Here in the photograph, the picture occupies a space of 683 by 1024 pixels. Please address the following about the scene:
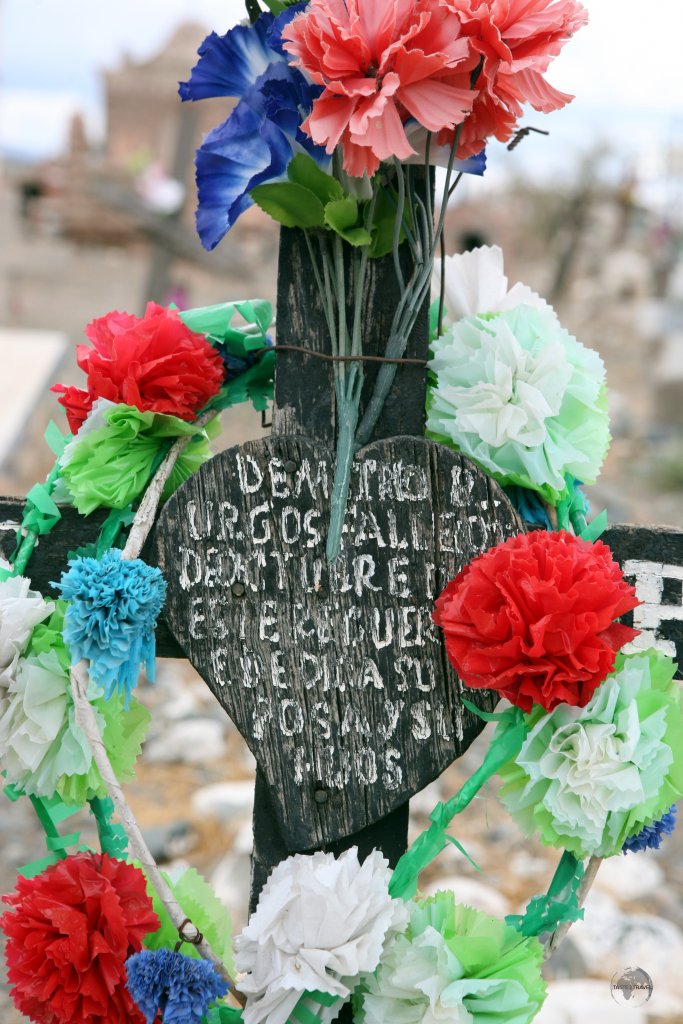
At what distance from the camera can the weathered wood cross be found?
137 centimetres

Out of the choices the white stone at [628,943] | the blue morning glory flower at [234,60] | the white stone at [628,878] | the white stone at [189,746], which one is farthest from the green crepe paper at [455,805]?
the white stone at [189,746]

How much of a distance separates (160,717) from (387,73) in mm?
3308

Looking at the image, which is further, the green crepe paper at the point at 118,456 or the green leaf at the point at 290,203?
the green crepe paper at the point at 118,456

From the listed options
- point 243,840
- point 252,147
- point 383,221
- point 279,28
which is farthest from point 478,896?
point 279,28

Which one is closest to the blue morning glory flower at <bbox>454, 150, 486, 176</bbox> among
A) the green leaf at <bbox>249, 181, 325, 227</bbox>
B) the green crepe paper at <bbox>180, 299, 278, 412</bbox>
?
the green leaf at <bbox>249, 181, 325, 227</bbox>

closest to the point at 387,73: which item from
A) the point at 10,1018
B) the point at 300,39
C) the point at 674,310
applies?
the point at 300,39

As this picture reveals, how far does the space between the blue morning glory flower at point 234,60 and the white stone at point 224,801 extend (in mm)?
2564

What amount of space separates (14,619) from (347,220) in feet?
2.09

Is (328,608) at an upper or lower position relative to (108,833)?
upper

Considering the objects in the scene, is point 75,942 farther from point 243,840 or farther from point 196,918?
point 243,840

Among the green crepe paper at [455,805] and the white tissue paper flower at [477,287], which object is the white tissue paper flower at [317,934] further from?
the white tissue paper flower at [477,287]

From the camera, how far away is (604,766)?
127 cm

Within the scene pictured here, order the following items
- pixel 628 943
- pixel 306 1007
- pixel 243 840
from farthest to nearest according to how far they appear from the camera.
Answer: pixel 243 840 → pixel 628 943 → pixel 306 1007

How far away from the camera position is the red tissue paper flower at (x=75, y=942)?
1.33 meters
